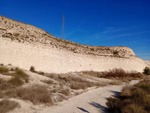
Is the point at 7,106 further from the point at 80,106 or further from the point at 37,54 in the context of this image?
the point at 37,54

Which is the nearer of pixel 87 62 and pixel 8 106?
pixel 8 106

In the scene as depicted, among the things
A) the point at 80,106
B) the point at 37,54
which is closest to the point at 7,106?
the point at 80,106

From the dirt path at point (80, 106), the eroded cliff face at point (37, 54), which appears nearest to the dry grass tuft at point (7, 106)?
the dirt path at point (80, 106)

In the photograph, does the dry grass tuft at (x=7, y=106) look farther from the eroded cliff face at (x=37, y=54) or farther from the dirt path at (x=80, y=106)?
the eroded cliff face at (x=37, y=54)

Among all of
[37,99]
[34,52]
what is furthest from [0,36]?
[37,99]

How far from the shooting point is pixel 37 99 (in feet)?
20.7

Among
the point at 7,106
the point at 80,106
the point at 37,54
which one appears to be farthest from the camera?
the point at 37,54

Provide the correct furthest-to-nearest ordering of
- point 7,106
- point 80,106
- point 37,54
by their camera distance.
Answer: point 37,54 → point 80,106 → point 7,106

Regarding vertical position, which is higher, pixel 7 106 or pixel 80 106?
pixel 7 106

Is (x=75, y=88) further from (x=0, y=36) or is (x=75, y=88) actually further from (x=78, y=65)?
(x=78, y=65)

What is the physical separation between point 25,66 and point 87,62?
1566 centimetres

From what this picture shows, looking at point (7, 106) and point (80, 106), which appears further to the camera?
point (80, 106)

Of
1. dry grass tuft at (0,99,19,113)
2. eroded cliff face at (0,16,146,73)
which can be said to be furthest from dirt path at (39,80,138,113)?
eroded cliff face at (0,16,146,73)

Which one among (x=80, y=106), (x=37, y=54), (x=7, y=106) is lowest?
(x=80, y=106)
